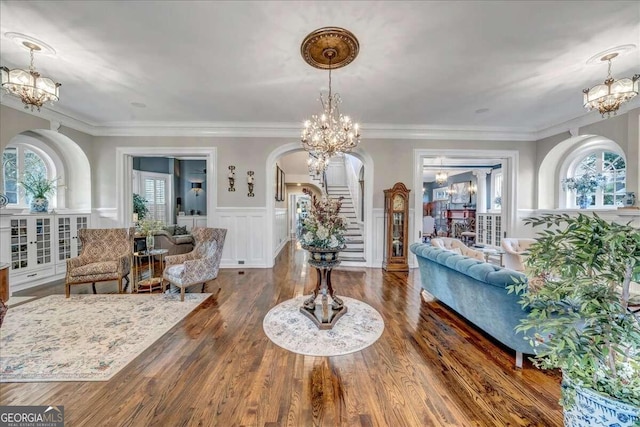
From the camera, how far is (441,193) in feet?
39.2

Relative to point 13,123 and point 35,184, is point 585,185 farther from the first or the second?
point 35,184

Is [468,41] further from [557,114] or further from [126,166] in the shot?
[126,166]

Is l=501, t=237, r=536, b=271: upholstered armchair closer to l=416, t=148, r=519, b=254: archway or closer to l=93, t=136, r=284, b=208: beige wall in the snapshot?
l=416, t=148, r=519, b=254: archway

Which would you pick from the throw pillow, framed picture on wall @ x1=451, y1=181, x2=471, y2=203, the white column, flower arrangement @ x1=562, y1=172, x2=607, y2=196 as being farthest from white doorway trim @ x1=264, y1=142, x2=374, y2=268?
framed picture on wall @ x1=451, y1=181, x2=471, y2=203

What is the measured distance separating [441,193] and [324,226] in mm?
10863

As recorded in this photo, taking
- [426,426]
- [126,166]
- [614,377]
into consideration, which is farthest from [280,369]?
[126,166]

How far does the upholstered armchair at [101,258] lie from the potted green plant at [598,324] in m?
5.13

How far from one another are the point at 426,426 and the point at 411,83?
3.92m

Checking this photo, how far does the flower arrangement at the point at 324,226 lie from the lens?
2855mm

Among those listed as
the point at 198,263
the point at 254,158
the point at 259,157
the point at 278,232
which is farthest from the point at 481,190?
the point at 198,263

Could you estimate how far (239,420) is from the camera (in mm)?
1655

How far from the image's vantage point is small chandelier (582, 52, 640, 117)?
294 centimetres

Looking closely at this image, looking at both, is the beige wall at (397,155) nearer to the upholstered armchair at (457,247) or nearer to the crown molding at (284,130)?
the crown molding at (284,130)

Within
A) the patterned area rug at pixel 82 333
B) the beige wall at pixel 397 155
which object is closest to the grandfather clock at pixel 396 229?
the beige wall at pixel 397 155
